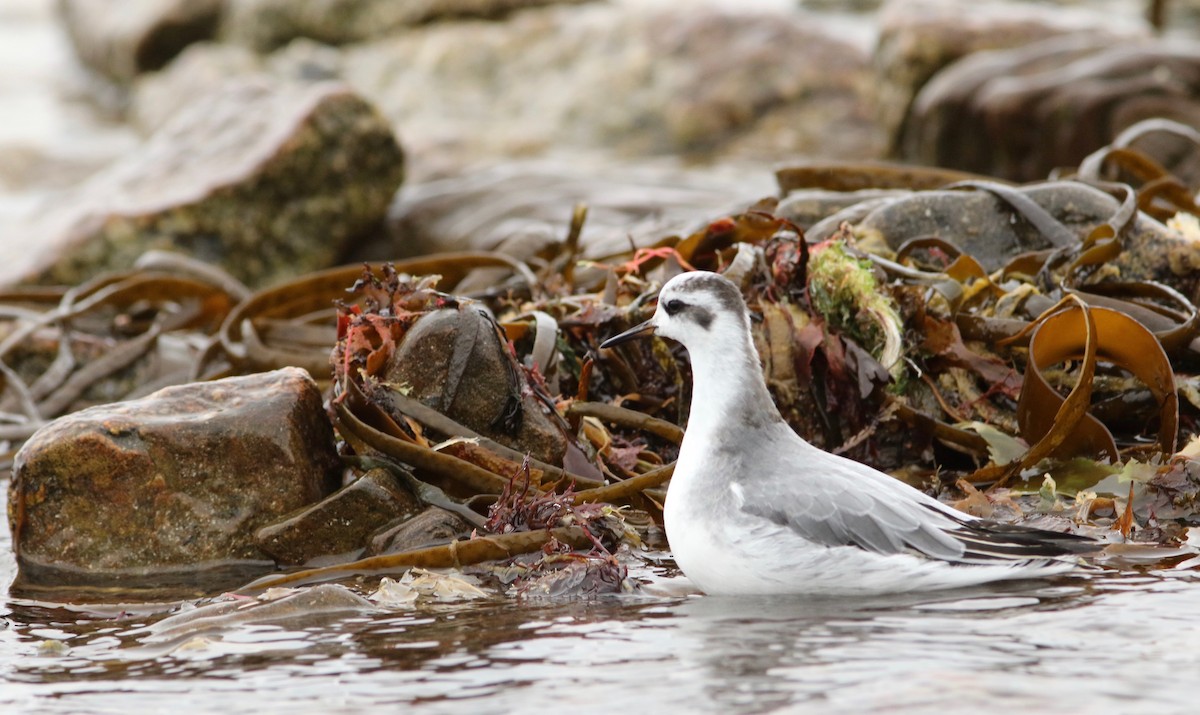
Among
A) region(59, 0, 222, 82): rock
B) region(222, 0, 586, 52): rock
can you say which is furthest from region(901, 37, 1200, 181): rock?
region(59, 0, 222, 82): rock

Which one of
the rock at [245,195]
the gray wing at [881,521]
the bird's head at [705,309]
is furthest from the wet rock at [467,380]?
the rock at [245,195]

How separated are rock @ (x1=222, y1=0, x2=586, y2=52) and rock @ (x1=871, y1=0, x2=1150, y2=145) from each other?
5.66m

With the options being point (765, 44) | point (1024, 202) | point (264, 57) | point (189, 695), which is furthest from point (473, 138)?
point (189, 695)

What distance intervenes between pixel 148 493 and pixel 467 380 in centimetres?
117

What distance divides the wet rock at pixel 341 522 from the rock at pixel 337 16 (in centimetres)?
1329

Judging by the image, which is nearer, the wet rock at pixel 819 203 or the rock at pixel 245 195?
the wet rock at pixel 819 203

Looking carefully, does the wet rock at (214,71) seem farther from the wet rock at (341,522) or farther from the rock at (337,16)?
the wet rock at (341,522)

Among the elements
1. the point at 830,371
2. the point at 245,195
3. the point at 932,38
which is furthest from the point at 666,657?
the point at 932,38

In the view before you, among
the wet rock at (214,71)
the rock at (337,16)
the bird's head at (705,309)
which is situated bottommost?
A: the bird's head at (705,309)

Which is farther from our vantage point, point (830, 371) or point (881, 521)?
point (830, 371)

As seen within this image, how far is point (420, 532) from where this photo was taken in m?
4.65

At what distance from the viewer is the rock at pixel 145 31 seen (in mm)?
20109

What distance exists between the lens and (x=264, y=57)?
1845 centimetres

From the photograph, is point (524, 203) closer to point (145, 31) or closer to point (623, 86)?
point (623, 86)
